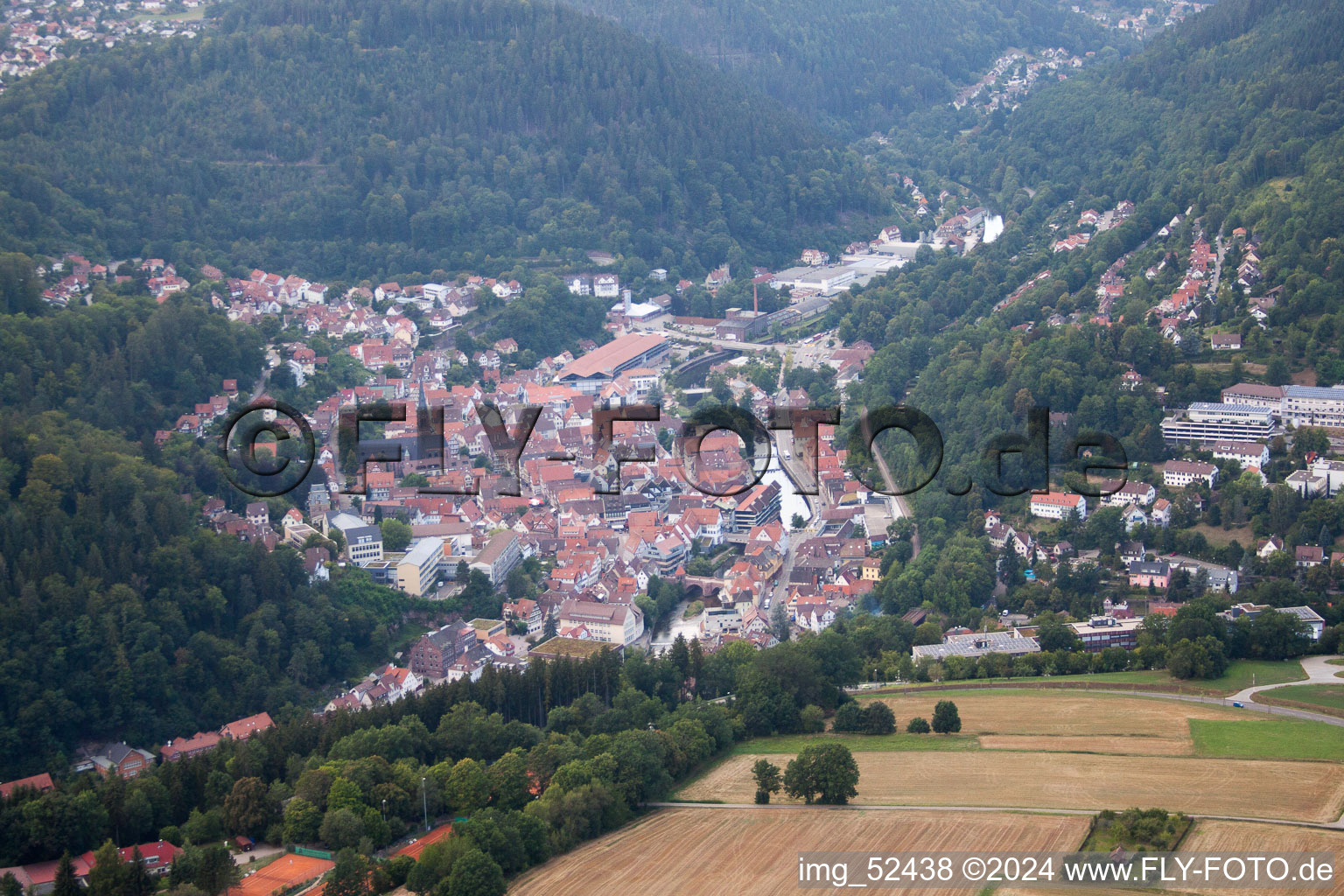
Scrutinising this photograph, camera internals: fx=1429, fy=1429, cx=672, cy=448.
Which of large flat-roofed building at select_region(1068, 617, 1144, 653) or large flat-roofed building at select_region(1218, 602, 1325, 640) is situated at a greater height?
large flat-roofed building at select_region(1218, 602, 1325, 640)

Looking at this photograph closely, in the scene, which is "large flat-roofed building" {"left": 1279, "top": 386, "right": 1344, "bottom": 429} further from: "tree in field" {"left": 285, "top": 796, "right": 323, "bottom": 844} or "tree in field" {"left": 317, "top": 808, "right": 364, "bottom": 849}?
"tree in field" {"left": 285, "top": 796, "right": 323, "bottom": 844}

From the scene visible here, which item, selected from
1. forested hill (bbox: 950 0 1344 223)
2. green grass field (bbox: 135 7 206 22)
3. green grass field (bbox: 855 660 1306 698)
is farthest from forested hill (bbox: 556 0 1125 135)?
green grass field (bbox: 855 660 1306 698)

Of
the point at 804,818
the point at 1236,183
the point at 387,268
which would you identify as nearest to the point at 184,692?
the point at 804,818

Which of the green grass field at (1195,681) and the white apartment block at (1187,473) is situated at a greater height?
the white apartment block at (1187,473)

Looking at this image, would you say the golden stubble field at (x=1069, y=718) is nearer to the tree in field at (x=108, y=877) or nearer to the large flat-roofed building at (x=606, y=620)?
the large flat-roofed building at (x=606, y=620)

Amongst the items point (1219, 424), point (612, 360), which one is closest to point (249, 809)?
point (1219, 424)

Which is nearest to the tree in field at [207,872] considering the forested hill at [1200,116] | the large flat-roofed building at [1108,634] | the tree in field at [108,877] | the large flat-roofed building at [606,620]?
the tree in field at [108,877]

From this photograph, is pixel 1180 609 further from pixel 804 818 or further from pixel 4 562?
pixel 4 562

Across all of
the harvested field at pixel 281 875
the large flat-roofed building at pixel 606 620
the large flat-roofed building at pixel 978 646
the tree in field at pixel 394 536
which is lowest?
the harvested field at pixel 281 875
